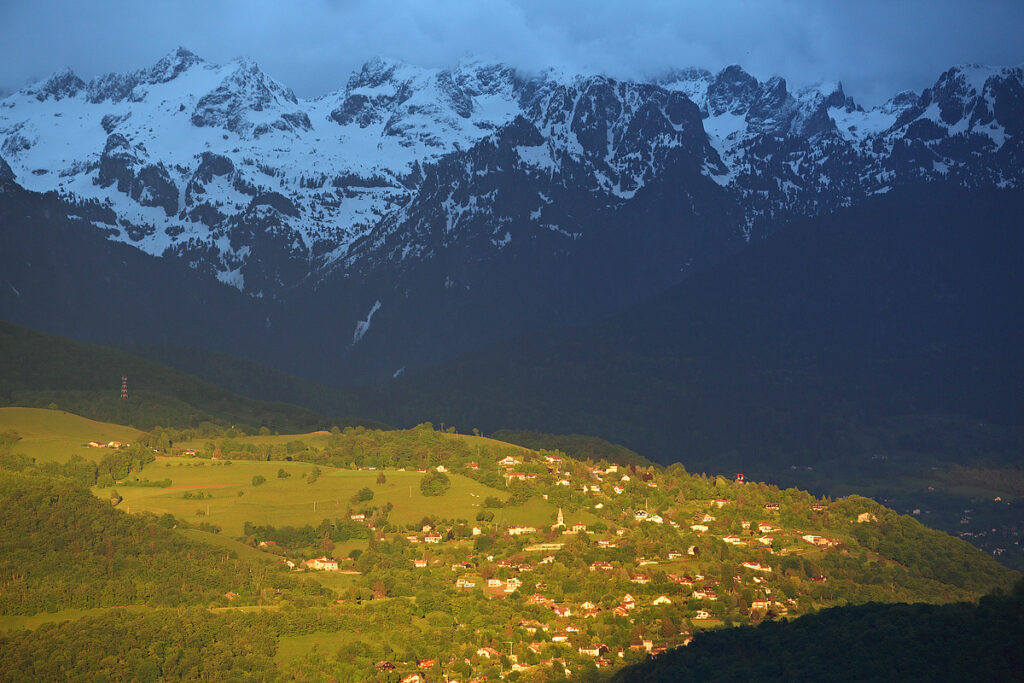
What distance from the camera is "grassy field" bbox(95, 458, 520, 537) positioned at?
155 metres

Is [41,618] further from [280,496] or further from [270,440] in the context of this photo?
[270,440]

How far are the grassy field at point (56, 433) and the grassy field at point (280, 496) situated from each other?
8.51 metres

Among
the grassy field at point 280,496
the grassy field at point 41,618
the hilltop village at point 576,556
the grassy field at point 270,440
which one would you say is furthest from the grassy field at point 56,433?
the grassy field at point 41,618

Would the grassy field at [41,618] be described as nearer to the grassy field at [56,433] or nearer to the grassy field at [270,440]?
the grassy field at [56,433]

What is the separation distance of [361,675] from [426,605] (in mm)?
15102

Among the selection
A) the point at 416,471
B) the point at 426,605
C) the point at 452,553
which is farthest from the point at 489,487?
the point at 426,605

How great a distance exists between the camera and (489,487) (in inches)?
6708

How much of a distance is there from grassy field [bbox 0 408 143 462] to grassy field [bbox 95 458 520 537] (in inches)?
335

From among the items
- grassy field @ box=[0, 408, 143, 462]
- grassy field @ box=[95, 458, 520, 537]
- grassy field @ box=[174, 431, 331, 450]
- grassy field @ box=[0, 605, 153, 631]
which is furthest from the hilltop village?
grassy field @ box=[0, 605, 153, 631]

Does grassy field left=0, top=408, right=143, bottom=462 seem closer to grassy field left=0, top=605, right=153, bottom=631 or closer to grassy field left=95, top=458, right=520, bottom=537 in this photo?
grassy field left=95, top=458, right=520, bottom=537

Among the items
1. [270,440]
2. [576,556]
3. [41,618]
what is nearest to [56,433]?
[270,440]

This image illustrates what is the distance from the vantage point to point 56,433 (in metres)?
179

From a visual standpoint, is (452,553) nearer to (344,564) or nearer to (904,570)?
(344,564)

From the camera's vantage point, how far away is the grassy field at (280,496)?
155 metres
